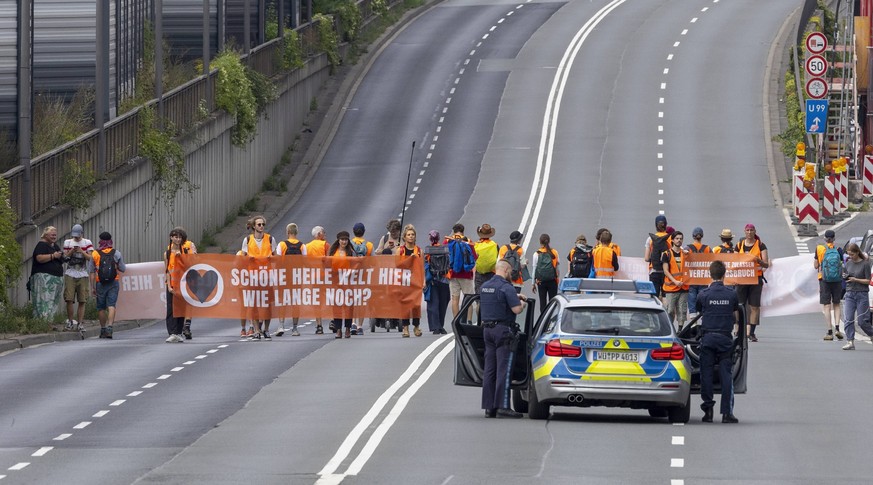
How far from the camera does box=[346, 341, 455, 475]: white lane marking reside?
48.2 ft

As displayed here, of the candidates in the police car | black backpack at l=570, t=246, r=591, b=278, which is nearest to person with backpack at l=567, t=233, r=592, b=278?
black backpack at l=570, t=246, r=591, b=278

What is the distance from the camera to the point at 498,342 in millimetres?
17969

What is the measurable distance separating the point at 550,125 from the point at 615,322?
44.6m

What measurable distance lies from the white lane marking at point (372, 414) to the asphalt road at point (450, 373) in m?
0.04

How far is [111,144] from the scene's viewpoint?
1431 inches

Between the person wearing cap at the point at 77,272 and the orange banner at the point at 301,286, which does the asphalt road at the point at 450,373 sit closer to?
the orange banner at the point at 301,286

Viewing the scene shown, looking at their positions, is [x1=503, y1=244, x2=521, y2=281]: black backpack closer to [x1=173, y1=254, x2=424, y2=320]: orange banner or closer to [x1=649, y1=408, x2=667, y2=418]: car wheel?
[x1=173, y1=254, x2=424, y2=320]: orange banner

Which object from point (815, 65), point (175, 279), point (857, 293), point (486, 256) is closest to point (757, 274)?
point (857, 293)

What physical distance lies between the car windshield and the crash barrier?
10161mm

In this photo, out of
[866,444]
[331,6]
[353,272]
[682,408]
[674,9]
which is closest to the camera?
[866,444]

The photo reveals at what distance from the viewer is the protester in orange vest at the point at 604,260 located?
27.6 meters

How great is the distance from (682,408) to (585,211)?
3125 cm

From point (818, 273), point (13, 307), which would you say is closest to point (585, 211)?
point (818, 273)

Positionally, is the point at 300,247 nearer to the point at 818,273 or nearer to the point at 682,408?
the point at 818,273
